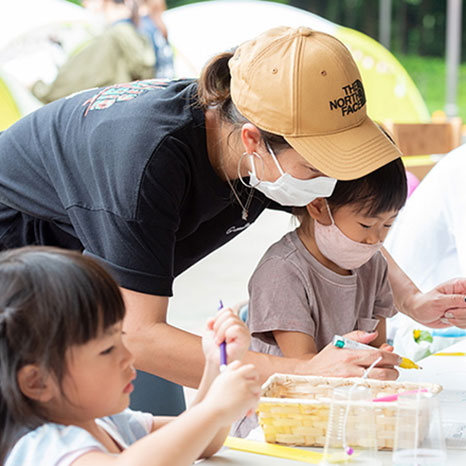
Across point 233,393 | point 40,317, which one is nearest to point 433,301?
point 233,393

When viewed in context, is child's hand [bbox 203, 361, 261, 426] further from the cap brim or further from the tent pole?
the tent pole

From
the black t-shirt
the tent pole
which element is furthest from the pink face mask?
the tent pole

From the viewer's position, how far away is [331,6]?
1500cm

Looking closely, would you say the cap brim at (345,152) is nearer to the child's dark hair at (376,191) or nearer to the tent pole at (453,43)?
the child's dark hair at (376,191)

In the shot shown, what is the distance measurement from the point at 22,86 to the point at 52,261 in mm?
5928

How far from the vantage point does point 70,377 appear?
3.16 ft

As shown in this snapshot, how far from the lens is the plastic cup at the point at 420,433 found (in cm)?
→ 115

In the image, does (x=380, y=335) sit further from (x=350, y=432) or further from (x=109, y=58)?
(x=109, y=58)

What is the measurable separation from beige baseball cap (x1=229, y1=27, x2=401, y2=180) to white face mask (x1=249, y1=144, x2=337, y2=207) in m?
0.09

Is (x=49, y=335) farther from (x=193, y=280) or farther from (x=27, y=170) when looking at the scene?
(x=193, y=280)

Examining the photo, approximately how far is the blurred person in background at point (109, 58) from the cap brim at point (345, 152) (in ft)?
18.1

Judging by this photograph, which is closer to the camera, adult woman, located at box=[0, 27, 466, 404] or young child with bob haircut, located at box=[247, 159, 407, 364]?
adult woman, located at box=[0, 27, 466, 404]

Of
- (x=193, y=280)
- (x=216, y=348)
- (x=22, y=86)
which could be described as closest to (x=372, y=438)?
(x=216, y=348)

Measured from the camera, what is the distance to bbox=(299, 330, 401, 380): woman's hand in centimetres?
139
